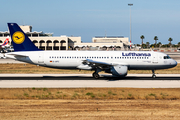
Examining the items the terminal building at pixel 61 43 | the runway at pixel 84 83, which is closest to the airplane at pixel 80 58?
the runway at pixel 84 83

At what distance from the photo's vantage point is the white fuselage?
107 ft

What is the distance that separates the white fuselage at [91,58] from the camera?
107 ft

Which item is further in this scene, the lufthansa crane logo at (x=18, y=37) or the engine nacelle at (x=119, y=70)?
the lufthansa crane logo at (x=18, y=37)

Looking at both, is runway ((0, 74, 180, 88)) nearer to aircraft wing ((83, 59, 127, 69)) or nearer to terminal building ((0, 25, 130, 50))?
aircraft wing ((83, 59, 127, 69))

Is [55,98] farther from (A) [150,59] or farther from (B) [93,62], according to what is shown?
(A) [150,59]

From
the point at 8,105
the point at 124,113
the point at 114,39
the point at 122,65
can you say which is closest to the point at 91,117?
the point at 124,113

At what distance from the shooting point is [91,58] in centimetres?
3303

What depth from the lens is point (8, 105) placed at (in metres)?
17.3

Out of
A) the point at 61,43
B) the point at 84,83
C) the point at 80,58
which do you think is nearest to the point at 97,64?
the point at 80,58

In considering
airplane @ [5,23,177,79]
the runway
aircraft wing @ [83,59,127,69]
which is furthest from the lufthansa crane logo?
aircraft wing @ [83,59,127,69]

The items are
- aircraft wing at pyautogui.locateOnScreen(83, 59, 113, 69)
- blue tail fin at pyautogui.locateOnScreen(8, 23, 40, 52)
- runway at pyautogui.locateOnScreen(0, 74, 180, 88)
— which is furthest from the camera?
blue tail fin at pyautogui.locateOnScreen(8, 23, 40, 52)

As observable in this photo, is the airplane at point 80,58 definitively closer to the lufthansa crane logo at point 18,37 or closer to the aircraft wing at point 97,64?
the lufthansa crane logo at point 18,37

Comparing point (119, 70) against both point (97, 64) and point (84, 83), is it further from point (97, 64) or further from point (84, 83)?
point (84, 83)

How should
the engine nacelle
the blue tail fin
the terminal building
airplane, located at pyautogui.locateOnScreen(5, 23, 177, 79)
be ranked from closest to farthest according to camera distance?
1. the engine nacelle
2. airplane, located at pyautogui.locateOnScreen(5, 23, 177, 79)
3. the blue tail fin
4. the terminal building
